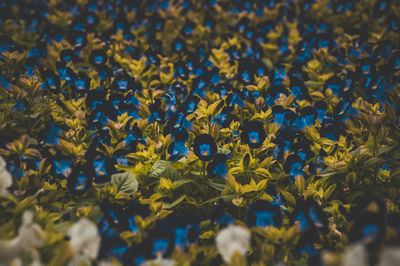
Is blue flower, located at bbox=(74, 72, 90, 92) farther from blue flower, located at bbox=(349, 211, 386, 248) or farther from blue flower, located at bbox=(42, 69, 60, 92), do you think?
blue flower, located at bbox=(349, 211, 386, 248)

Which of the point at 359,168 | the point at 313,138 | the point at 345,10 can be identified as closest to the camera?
the point at 359,168

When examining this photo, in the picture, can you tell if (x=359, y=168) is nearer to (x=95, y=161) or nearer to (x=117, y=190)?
(x=117, y=190)

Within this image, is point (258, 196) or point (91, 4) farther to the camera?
point (91, 4)

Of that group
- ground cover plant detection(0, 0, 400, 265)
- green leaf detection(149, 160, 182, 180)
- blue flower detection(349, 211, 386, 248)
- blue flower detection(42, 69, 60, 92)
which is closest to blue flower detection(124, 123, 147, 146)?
ground cover plant detection(0, 0, 400, 265)

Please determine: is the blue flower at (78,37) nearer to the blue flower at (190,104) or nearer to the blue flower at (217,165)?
the blue flower at (190,104)

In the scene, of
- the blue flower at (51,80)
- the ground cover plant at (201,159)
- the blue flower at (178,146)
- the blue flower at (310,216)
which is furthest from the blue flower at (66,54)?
the blue flower at (310,216)

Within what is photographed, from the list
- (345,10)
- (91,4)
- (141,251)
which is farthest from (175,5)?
(141,251)

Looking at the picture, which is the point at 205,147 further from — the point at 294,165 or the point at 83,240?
the point at 83,240

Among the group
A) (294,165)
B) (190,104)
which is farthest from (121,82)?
(294,165)
